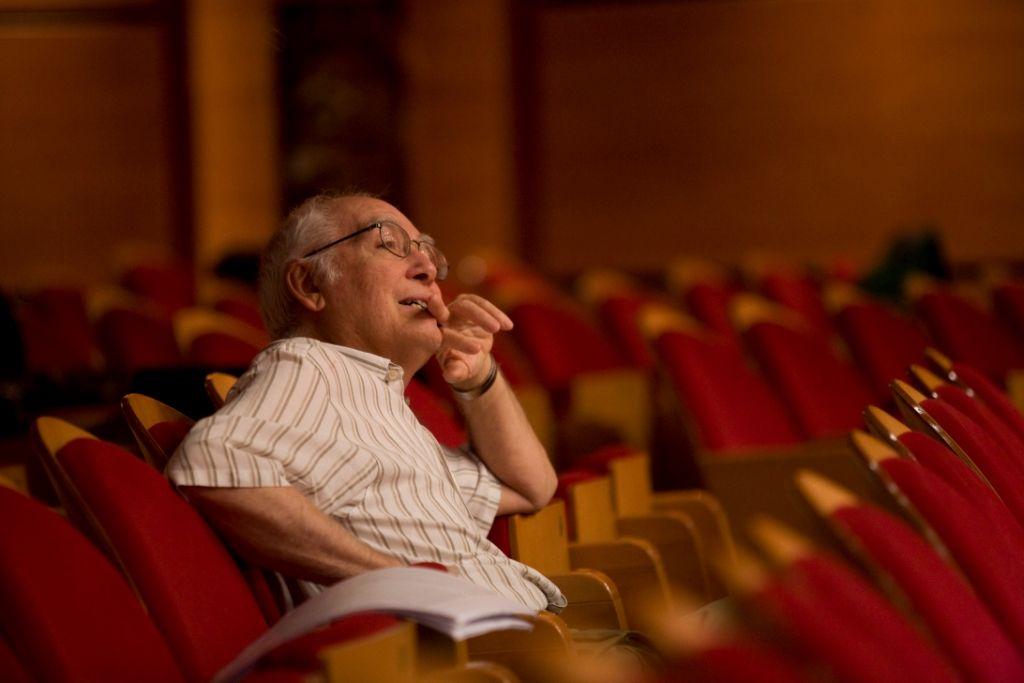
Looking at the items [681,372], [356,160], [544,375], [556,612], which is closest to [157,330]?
[544,375]

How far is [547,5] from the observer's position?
574 cm

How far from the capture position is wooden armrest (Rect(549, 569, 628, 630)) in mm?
1503

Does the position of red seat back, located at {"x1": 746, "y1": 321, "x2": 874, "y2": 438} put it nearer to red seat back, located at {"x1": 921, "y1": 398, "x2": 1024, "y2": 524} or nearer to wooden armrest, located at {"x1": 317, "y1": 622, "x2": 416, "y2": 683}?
red seat back, located at {"x1": 921, "y1": 398, "x2": 1024, "y2": 524}

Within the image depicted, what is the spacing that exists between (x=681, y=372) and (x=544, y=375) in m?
0.86

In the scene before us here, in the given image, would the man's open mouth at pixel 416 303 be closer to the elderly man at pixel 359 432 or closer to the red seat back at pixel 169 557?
the elderly man at pixel 359 432

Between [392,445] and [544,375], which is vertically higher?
[392,445]

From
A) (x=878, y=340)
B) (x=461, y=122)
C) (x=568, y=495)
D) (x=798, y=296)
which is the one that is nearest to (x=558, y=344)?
(x=878, y=340)

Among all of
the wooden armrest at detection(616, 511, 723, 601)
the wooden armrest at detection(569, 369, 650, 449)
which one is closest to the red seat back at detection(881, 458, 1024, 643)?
the wooden armrest at detection(616, 511, 723, 601)

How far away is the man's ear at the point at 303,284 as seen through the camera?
1.47 metres

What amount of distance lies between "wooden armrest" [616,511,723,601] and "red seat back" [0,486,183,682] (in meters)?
0.97

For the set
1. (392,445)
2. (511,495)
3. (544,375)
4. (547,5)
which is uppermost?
(547,5)

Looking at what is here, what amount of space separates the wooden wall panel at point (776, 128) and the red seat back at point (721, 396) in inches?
111

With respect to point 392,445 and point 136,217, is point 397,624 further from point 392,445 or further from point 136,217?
point 136,217

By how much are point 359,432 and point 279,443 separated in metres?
0.12
